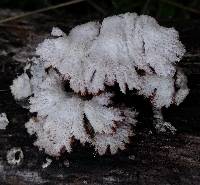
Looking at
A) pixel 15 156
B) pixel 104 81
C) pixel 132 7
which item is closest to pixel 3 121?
pixel 15 156

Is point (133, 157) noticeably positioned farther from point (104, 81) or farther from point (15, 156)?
point (15, 156)

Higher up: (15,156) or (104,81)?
(104,81)

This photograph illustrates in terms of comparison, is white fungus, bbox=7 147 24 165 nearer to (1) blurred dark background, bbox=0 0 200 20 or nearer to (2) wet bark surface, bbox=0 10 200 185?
(2) wet bark surface, bbox=0 10 200 185

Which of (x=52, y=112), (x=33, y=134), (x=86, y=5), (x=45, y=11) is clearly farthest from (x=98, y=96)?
(x=86, y=5)

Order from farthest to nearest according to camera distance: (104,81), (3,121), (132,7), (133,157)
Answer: (132,7) → (3,121) → (133,157) → (104,81)

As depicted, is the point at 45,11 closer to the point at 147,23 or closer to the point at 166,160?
the point at 147,23

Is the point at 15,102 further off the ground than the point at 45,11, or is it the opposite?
the point at 45,11

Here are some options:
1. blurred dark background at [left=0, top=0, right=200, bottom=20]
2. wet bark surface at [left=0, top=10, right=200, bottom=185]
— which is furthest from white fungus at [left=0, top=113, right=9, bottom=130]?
blurred dark background at [left=0, top=0, right=200, bottom=20]
